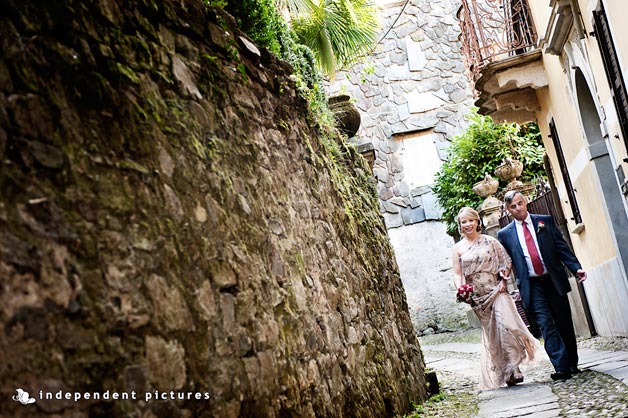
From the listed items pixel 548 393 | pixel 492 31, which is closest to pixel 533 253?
pixel 548 393

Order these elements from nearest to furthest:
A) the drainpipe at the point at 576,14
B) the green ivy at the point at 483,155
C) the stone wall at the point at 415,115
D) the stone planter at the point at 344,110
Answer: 1. the stone planter at the point at 344,110
2. the drainpipe at the point at 576,14
3. the green ivy at the point at 483,155
4. the stone wall at the point at 415,115

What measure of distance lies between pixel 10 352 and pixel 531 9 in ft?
34.2

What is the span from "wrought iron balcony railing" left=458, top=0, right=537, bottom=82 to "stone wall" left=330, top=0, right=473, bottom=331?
925 centimetres

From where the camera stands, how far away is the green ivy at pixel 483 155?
658 inches

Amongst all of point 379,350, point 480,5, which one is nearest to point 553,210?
point 480,5

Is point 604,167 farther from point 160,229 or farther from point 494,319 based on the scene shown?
point 160,229

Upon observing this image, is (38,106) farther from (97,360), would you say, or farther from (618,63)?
(618,63)

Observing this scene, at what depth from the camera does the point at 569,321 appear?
687cm

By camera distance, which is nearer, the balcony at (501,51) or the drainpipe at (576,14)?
the drainpipe at (576,14)

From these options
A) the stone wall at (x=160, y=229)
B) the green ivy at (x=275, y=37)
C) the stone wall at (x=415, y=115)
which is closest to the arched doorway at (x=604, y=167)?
the green ivy at (x=275, y=37)

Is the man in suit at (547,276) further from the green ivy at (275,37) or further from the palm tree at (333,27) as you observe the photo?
the palm tree at (333,27)

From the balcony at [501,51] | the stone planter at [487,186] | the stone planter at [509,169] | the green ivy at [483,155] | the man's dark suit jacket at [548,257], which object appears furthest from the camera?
the green ivy at [483,155]

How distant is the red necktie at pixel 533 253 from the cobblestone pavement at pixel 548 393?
3.22 feet

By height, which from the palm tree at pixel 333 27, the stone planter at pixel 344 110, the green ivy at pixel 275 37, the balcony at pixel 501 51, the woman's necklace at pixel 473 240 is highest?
the palm tree at pixel 333 27
